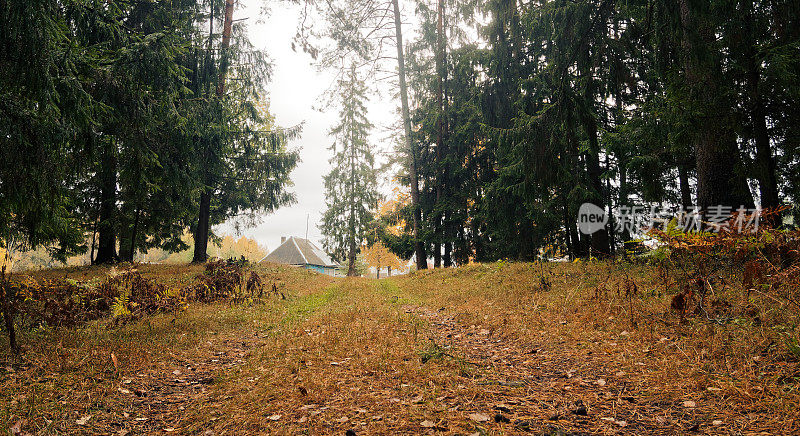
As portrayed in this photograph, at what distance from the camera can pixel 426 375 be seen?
138 inches

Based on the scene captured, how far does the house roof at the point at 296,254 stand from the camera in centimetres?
5062

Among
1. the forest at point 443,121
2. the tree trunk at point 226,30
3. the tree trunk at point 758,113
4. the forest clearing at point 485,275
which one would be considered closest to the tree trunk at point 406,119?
the forest at point 443,121

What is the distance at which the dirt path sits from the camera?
97.5 inches

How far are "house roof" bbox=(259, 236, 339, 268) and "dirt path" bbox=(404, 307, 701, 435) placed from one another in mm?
46606

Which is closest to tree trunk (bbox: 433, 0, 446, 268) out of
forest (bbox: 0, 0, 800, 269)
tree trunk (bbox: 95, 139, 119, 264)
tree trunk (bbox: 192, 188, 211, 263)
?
forest (bbox: 0, 0, 800, 269)

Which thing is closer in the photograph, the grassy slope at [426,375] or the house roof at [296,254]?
the grassy slope at [426,375]

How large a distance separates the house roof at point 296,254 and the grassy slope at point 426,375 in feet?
148

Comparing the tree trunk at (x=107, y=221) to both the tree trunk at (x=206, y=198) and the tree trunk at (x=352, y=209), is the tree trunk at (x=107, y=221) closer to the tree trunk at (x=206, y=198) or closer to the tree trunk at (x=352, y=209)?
the tree trunk at (x=206, y=198)

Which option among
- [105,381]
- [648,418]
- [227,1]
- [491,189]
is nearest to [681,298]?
[648,418]

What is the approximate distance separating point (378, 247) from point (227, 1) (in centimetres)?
2755

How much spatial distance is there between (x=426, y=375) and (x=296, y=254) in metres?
49.9

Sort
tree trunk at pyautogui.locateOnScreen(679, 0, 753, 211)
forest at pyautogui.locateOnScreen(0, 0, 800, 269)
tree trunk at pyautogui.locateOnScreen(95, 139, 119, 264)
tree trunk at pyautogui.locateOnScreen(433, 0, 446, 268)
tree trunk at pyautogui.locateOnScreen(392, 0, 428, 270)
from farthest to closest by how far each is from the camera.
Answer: tree trunk at pyautogui.locateOnScreen(433, 0, 446, 268) → tree trunk at pyautogui.locateOnScreen(392, 0, 428, 270) → tree trunk at pyautogui.locateOnScreen(95, 139, 119, 264) → tree trunk at pyautogui.locateOnScreen(679, 0, 753, 211) → forest at pyautogui.locateOnScreen(0, 0, 800, 269)

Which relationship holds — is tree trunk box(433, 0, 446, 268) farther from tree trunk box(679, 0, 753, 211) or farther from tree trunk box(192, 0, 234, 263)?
tree trunk box(679, 0, 753, 211)

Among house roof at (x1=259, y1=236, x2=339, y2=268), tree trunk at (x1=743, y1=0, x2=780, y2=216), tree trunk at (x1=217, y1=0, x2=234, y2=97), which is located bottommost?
house roof at (x1=259, y1=236, x2=339, y2=268)
